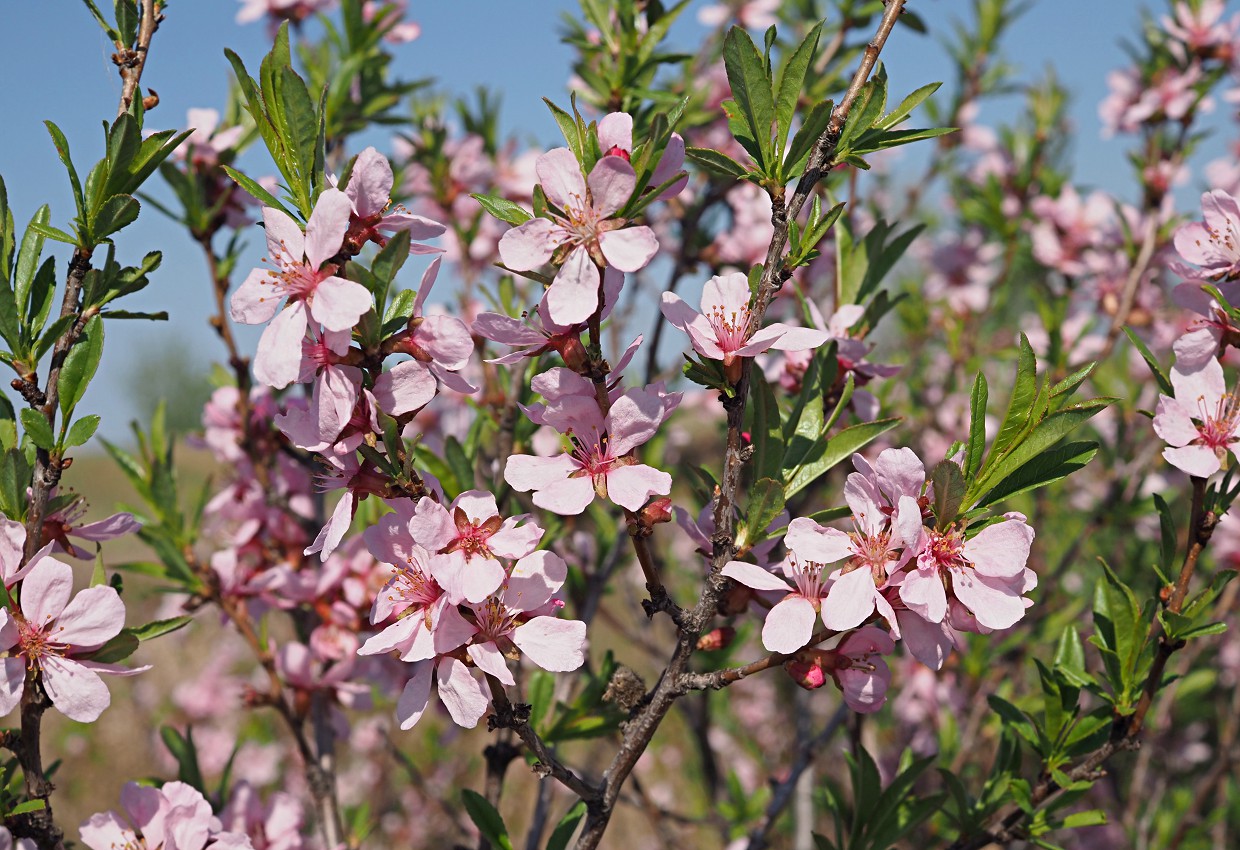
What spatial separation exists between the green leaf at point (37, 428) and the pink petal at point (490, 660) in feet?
2.59

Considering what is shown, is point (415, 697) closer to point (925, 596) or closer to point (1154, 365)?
point (925, 596)

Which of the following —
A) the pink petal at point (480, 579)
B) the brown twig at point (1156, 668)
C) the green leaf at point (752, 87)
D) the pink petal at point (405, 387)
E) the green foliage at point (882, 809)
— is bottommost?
the green foliage at point (882, 809)

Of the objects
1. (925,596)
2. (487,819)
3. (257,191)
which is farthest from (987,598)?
(257,191)

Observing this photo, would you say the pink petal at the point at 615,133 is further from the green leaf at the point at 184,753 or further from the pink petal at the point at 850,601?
the green leaf at the point at 184,753

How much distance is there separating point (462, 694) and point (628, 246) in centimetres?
68

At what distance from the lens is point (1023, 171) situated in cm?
412

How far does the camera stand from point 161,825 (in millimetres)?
1576

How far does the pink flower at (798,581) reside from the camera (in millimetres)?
1286

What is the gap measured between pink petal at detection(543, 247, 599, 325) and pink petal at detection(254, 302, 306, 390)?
0.35m

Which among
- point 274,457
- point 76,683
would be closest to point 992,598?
point 76,683

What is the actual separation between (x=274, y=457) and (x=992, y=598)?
214cm

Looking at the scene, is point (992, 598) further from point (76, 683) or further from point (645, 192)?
point (76, 683)

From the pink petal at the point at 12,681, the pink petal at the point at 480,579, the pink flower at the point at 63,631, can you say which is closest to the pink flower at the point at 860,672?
the pink petal at the point at 480,579

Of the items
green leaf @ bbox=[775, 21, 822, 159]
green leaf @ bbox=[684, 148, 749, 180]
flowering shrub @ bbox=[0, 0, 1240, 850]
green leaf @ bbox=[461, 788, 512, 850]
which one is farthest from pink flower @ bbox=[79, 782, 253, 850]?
green leaf @ bbox=[775, 21, 822, 159]
